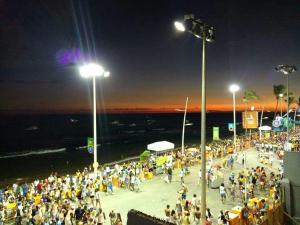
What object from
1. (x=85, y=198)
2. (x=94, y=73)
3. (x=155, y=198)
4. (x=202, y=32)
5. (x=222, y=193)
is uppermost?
(x=202, y=32)

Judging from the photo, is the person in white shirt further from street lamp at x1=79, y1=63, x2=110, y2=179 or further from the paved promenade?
street lamp at x1=79, y1=63, x2=110, y2=179

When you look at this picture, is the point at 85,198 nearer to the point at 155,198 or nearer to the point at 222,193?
the point at 155,198

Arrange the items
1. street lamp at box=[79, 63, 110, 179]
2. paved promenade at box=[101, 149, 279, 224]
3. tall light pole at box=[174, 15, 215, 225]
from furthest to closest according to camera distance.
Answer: paved promenade at box=[101, 149, 279, 224], street lamp at box=[79, 63, 110, 179], tall light pole at box=[174, 15, 215, 225]

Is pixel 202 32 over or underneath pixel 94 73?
over

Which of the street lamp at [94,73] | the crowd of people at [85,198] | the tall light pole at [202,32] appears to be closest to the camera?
the tall light pole at [202,32]

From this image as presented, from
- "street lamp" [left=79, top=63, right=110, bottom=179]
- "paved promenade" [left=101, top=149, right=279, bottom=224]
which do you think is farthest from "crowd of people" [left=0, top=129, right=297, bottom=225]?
"street lamp" [left=79, top=63, right=110, bottom=179]

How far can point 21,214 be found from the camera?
17234 mm

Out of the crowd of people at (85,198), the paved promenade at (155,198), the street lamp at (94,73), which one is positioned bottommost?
the paved promenade at (155,198)

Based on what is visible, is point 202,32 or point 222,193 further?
point 222,193

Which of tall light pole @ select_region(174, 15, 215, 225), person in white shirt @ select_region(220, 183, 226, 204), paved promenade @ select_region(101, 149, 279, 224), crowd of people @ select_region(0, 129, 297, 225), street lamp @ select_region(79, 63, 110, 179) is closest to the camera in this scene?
tall light pole @ select_region(174, 15, 215, 225)

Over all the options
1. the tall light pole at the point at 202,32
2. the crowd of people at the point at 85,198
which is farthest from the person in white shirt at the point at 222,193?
the tall light pole at the point at 202,32

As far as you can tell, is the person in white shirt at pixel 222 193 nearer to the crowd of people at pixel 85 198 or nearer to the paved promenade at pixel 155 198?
the crowd of people at pixel 85 198

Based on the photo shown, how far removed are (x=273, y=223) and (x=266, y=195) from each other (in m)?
6.61

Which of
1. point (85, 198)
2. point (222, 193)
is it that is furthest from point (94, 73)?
point (222, 193)
